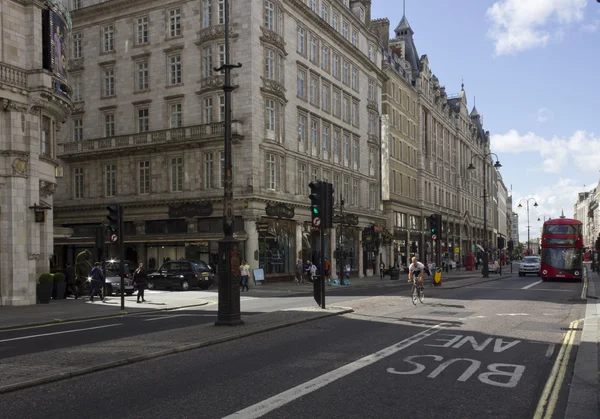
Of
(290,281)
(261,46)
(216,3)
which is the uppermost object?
(216,3)

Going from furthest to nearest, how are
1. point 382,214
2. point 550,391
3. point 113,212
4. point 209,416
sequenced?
1. point 382,214
2. point 113,212
3. point 550,391
4. point 209,416

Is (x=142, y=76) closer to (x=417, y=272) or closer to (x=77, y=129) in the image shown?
(x=77, y=129)

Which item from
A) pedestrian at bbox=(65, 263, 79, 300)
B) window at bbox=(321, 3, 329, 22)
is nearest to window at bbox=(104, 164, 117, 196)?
pedestrian at bbox=(65, 263, 79, 300)

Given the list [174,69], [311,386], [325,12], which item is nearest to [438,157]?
[325,12]

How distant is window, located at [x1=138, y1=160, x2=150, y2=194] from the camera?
43781 millimetres

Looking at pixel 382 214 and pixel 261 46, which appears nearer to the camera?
pixel 261 46

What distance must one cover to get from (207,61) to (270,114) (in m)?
5.52

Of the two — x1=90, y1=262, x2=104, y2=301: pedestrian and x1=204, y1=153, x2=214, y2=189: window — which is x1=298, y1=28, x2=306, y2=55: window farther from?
x1=90, y1=262, x2=104, y2=301: pedestrian

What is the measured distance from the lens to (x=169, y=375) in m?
9.05

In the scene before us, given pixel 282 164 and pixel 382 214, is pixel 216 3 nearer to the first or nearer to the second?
pixel 282 164

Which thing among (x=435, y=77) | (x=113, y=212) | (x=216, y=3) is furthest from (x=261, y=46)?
(x=435, y=77)

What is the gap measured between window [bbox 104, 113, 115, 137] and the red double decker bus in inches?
1223

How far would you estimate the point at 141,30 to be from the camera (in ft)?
147

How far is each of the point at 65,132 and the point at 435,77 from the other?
177 ft
